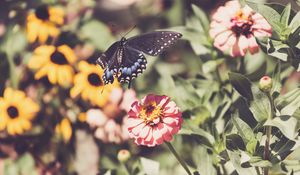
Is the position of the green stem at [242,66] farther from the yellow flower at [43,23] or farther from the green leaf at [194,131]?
the yellow flower at [43,23]

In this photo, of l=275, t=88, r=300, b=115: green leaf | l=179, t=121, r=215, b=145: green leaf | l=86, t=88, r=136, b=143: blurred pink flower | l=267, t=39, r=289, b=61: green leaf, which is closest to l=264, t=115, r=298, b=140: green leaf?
l=275, t=88, r=300, b=115: green leaf

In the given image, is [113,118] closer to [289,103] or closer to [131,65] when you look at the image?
[131,65]

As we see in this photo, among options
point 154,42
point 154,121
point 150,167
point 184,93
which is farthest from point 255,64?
point 154,121

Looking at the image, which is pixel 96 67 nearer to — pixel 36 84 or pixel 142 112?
pixel 36 84

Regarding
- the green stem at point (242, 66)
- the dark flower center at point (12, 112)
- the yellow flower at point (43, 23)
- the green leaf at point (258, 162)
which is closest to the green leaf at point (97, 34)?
the yellow flower at point (43, 23)

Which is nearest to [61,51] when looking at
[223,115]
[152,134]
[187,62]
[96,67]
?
[96,67]
